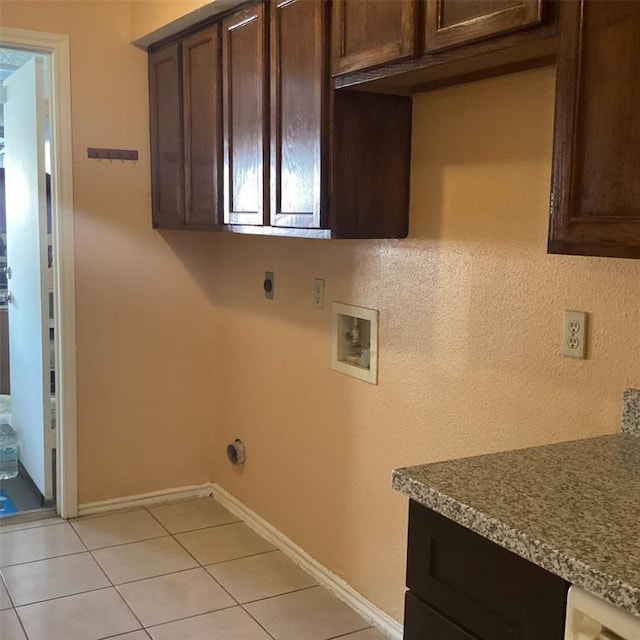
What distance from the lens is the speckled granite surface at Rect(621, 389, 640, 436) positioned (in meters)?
1.67

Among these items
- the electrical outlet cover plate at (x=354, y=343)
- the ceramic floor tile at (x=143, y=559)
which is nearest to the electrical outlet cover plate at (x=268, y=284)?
the electrical outlet cover plate at (x=354, y=343)

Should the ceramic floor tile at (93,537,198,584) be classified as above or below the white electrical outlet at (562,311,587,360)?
below

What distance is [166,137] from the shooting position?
10.9 feet

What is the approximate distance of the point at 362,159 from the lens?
7.43 ft

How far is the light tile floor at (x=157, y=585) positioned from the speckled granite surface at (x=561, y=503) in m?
1.26

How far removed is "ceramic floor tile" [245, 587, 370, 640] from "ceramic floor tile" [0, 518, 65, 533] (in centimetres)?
118

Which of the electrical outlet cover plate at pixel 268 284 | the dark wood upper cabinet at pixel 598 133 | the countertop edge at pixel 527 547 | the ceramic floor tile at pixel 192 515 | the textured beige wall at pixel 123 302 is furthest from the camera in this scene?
the ceramic floor tile at pixel 192 515

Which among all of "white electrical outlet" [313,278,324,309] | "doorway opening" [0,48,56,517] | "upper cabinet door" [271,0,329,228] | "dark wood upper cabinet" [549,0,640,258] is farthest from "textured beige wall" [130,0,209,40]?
"dark wood upper cabinet" [549,0,640,258]

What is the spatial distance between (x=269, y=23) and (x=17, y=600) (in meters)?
2.16

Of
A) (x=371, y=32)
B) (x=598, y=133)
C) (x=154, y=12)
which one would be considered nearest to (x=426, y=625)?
(x=598, y=133)

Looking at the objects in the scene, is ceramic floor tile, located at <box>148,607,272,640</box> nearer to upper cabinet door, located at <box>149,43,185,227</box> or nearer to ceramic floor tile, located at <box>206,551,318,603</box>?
ceramic floor tile, located at <box>206,551,318,603</box>

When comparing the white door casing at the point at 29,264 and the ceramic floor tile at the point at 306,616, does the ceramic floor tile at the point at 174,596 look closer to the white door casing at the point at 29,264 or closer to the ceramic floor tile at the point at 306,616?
the ceramic floor tile at the point at 306,616

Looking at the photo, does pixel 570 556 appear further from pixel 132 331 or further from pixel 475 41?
pixel 132 331

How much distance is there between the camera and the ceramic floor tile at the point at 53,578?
2751 mm
